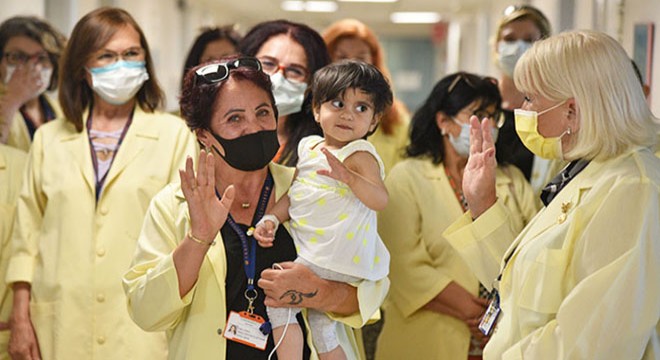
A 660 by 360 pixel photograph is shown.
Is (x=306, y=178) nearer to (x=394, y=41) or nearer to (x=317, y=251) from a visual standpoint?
(x=317, y=251)

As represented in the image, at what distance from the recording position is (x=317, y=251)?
93.1 inches

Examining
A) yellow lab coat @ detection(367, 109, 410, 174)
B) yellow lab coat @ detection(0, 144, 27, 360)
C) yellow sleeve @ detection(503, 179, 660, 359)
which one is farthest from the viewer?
yellow lab coat @ detection(367, 109, 410, 174)

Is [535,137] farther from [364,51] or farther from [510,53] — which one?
[364,51]

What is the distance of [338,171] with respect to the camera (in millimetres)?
2334

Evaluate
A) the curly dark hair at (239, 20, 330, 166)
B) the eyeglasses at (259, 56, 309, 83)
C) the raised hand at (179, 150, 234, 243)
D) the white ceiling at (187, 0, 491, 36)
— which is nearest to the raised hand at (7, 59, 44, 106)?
the curly dark hair at (239, 20, 330, 166)

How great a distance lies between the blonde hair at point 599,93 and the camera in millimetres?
2012

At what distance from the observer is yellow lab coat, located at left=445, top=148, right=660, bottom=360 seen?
1.91 metres

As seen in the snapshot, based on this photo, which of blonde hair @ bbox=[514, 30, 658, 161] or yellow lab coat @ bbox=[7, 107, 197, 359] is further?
yellow lab coat @ bbox=[7, 107, 197, 359]

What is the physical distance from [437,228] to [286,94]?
768mm

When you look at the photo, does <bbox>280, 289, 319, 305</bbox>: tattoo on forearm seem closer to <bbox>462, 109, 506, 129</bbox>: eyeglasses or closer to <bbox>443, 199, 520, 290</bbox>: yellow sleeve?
<bbox>443, 199, 520, 290</bbox>: yellow sleeve

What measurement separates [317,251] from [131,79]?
1.22m

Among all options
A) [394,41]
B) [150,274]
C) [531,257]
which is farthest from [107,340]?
[394,41]

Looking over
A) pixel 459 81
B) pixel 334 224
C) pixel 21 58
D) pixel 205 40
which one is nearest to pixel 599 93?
pixel 334 224

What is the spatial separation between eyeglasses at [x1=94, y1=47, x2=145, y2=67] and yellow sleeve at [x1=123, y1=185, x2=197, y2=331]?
88cm
